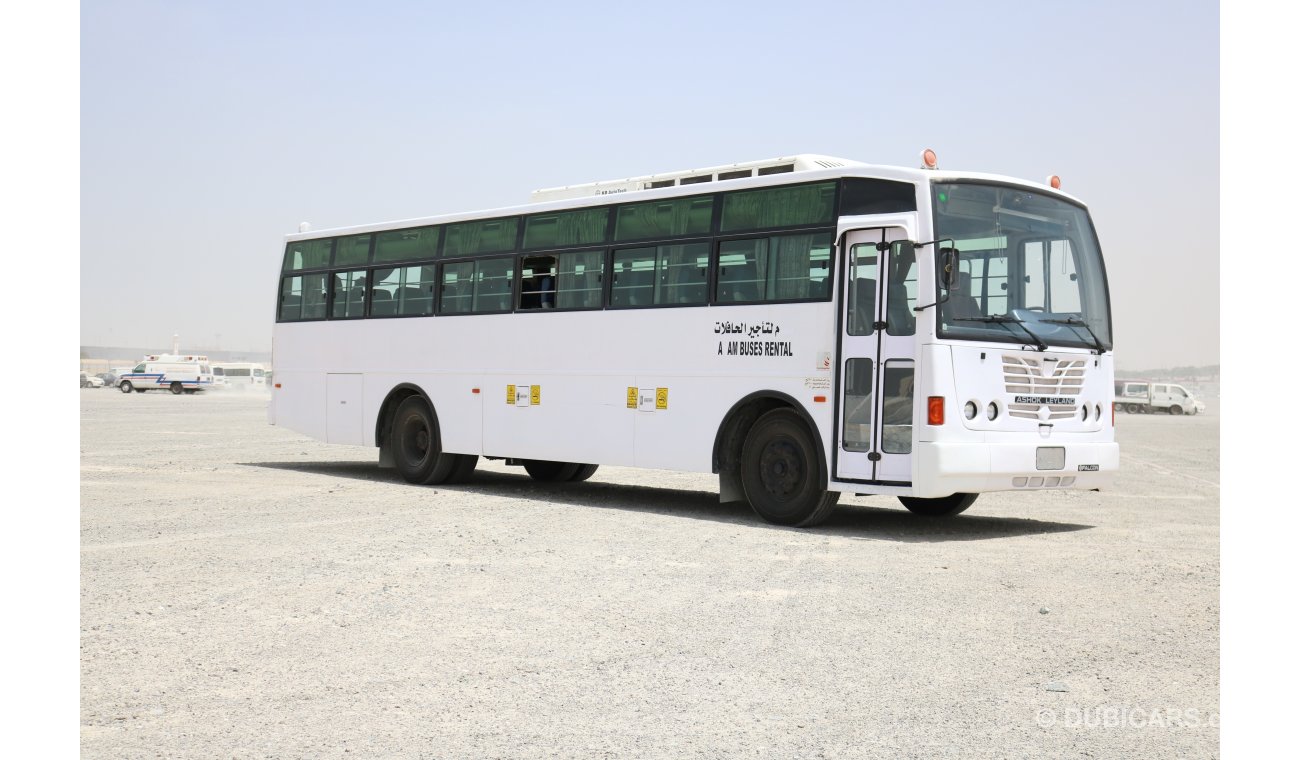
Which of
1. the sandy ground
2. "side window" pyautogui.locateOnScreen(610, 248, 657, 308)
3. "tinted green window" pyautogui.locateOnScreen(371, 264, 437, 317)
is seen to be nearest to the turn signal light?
the sandy ground

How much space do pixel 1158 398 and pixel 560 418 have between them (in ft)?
214

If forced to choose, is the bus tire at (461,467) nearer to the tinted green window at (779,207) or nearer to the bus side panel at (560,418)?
the bus side panel at (560,418)

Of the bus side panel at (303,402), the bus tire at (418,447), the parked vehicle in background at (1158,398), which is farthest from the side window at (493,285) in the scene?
the parked vehicle in background at (1158,398)

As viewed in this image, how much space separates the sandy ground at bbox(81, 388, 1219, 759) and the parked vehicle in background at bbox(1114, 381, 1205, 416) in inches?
2494

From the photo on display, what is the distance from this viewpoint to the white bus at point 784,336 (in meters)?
12.1

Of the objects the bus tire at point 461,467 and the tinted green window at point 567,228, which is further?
the bus tire at point 461,467

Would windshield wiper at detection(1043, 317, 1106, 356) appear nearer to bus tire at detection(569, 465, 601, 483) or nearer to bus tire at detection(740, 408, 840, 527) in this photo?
bus tire at detection(740, 408, 840, 527)

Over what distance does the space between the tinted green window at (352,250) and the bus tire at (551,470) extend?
A: 3.76 metres

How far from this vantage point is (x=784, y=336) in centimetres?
1309

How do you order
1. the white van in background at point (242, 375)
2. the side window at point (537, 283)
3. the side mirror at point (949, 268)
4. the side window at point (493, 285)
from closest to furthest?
1. the side mirror at point (949, 268)
2. the side window at point (537, 283)
3. the side window at point (493, 285)
4. the white van in background at point (242, 375)

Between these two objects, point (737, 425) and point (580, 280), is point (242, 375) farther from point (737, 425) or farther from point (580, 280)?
point (737, 425)

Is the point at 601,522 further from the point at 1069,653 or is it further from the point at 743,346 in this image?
the point at 1069,653

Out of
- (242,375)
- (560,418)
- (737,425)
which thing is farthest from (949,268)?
(242,375)

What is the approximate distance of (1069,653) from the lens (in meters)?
6.89
